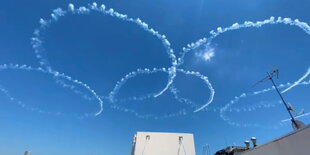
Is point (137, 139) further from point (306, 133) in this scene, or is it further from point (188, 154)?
point (306, 133)

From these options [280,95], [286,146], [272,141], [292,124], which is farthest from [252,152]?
[280,95]

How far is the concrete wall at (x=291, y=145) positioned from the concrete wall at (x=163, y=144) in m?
9.55

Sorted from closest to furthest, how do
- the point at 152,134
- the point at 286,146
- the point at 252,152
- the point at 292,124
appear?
1. the point at 286,146
2. the point at 252,152
3. the point at 292,124
4. the point at 152,134

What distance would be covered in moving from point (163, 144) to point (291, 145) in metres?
12.5

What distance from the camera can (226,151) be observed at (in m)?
25.5

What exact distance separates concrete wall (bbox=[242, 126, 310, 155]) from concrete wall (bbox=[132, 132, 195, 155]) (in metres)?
9.55

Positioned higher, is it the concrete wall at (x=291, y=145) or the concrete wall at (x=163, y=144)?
the concrete wall at (x=163, y=144)

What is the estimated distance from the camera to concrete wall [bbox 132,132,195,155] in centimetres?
1778

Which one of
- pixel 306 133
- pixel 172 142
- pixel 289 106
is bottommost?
pixel 306 133

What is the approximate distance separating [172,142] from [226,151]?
1161cm

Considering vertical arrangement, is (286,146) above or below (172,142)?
below

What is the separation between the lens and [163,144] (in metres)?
18.4

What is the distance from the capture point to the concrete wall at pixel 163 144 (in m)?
17.8

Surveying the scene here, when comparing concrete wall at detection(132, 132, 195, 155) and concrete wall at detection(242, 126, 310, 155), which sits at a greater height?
concrete wall at detection(132, 132, 195, 155)
